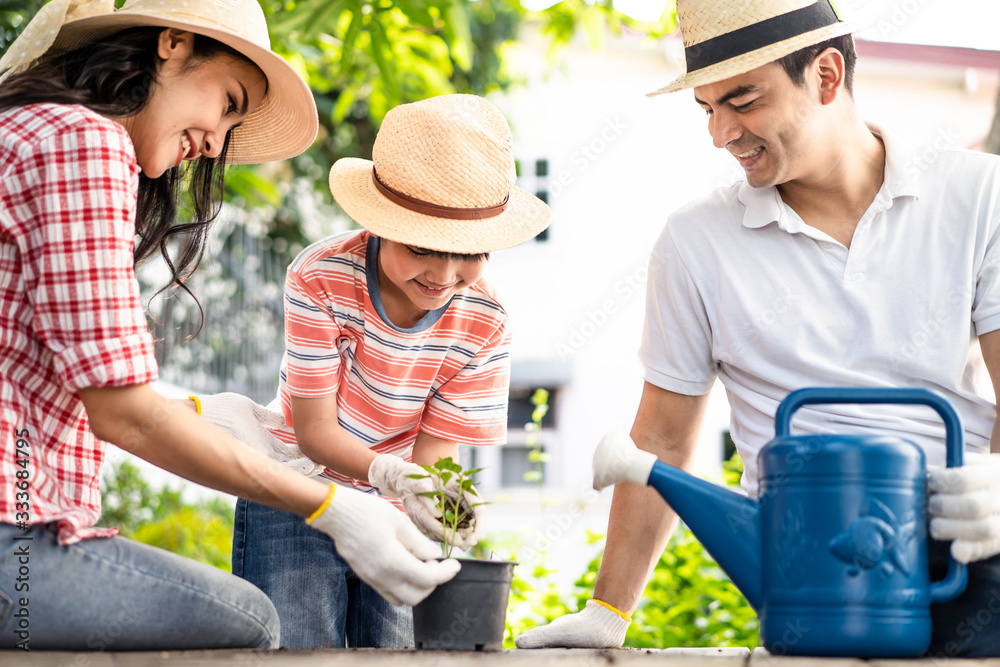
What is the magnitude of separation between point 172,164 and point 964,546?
135 centimetres

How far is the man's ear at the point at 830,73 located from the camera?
6.19ft

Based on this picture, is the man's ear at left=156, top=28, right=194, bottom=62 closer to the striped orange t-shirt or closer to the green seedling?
the striped orange t-shirt

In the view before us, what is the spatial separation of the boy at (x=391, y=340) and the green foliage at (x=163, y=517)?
3208 mm

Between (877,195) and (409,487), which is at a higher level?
(877,195)

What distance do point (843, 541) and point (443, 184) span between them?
3.34ft

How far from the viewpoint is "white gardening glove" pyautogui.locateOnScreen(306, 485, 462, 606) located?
132 centimetres

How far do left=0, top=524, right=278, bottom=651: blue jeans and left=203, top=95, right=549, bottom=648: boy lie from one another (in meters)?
0.51

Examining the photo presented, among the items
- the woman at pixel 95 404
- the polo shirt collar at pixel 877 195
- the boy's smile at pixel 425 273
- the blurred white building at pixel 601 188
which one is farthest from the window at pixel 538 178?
the woman at pixel 95 404

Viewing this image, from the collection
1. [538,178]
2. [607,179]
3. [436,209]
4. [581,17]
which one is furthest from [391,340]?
[538,178]

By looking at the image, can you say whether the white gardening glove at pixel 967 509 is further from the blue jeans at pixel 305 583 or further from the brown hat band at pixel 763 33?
the blue jeans at pixel 305 583

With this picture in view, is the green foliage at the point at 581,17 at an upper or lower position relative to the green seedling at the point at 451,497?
upper

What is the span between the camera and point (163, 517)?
244 inches

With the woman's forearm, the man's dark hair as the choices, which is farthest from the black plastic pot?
the man's dark hair

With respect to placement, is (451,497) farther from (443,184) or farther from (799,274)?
(799,274)
